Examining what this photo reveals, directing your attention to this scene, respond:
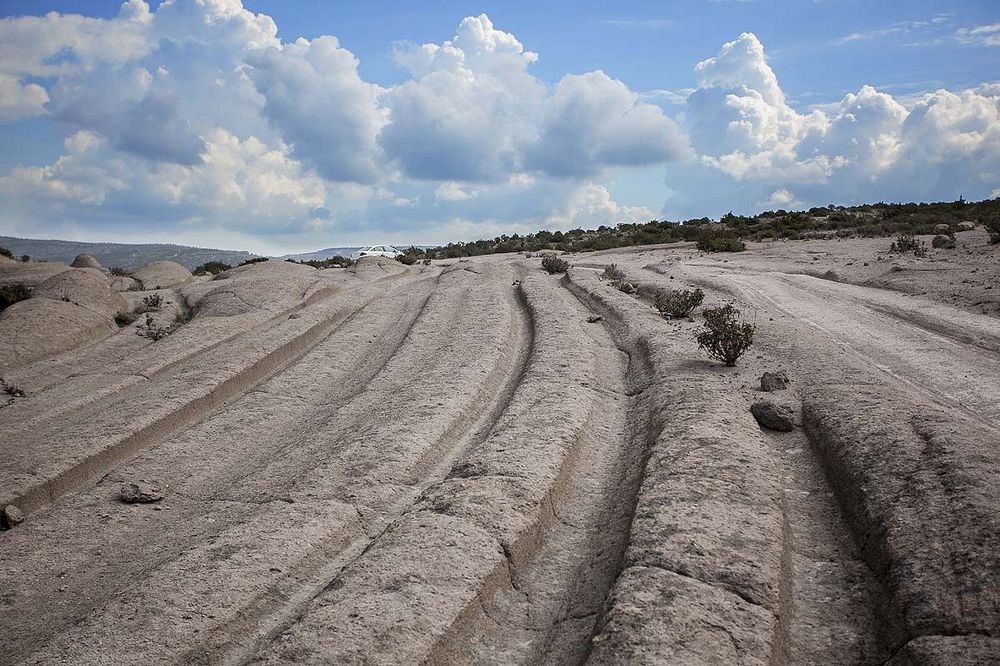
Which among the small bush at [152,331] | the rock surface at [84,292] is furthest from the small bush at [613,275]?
the rock surface at [84,292]

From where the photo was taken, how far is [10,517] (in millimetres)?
8633

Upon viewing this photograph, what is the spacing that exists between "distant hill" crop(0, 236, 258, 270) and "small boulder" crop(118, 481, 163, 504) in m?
127

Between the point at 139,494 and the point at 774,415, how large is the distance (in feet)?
27.6

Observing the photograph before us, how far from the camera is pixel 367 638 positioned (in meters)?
4.98

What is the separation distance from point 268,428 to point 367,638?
6.88 m

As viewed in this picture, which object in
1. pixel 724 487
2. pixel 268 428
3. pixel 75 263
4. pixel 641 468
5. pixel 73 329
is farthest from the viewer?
pixel 75 263

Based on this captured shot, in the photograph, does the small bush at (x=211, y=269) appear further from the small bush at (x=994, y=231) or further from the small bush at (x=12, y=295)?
the small bush at (x=994, y=231)

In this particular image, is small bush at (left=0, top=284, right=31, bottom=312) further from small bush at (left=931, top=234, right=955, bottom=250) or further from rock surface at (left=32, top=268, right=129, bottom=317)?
small bush at (left=931, top=234, right=955, bottom=250)

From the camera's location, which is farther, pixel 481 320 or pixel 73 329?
pixel 73 329

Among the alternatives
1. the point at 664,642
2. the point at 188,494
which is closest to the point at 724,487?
the point at 664,642

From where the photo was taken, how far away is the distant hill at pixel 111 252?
134 m

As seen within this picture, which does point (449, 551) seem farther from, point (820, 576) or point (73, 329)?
point (73, 329)

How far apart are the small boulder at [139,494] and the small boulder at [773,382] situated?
8636mm

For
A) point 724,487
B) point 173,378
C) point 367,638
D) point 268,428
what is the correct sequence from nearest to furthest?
point 367,638 → point 724,487 → point 268,428 → point 173,378
